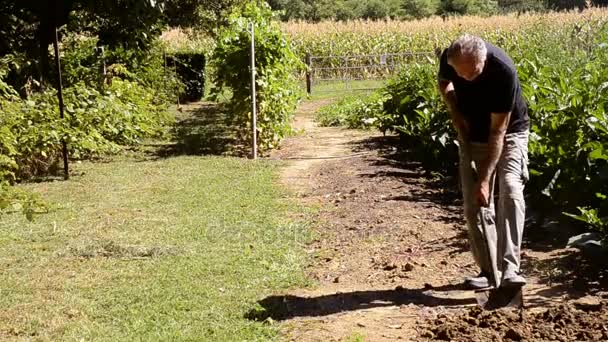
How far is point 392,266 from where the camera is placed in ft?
19.3

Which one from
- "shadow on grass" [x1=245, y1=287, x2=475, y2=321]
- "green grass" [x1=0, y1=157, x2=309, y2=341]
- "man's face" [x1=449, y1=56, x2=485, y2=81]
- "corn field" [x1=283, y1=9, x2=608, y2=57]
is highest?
"corn field" [x1=283, y1=9, x2=608, y2=57]

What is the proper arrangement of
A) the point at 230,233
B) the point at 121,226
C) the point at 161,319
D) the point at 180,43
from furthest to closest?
the point at 180,43 < the point at 121,226 < the point at 230,233 < the point at 161,319

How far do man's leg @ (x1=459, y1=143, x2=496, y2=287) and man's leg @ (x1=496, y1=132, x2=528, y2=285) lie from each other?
0.16 metres

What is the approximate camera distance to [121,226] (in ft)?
25.4

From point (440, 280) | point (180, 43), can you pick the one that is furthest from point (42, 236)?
point (180, 43)

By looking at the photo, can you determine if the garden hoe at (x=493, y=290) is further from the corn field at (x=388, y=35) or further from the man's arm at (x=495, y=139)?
the corn field at (x=388, y=35)

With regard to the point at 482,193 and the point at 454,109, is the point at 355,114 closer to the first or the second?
the point at 454,109

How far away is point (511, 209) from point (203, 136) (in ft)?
37.6

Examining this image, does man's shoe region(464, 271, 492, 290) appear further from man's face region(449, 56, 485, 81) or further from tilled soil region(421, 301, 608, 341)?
man's face region(449, 56, 485, 81)

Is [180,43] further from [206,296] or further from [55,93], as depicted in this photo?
[206,296]

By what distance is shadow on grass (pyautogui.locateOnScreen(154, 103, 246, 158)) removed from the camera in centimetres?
1350

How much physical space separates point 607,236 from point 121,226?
4758 mm

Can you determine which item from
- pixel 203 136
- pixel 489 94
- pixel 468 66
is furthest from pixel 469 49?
pixel 203 136

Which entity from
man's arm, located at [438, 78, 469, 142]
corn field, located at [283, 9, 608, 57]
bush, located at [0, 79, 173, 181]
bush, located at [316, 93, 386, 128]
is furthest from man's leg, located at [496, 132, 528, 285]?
corn field, located at [283, 9, 608, 57]
